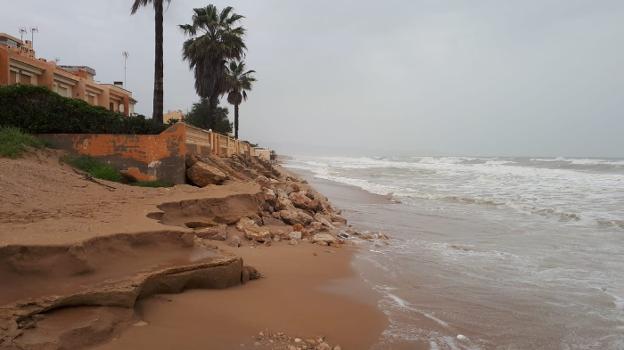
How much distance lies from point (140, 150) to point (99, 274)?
8.71 m

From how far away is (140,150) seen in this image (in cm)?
1284

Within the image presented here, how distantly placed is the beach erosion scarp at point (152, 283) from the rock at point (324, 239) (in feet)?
2.31

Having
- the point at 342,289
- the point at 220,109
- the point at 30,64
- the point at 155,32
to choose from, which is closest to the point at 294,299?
the point at 342,289

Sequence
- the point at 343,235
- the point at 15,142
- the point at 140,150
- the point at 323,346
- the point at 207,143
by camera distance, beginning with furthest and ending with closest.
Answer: the point at 207,143
the point at 140,150
the point at 15,142
the point at 343,235
the point at 323,346

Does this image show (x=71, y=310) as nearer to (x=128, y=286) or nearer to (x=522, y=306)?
(x=128, y=286)

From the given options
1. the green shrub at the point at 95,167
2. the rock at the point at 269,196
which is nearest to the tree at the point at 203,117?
the green shrub at the point at 95,167

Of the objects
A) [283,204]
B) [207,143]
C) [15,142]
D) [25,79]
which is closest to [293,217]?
[283,204]

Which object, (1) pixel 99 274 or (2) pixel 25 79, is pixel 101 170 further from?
(2) pixel 25 79

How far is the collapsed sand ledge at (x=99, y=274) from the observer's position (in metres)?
3.89

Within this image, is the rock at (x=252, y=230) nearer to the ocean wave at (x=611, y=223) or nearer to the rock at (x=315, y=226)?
the rock at (x=315, y=226)

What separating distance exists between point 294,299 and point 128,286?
84.9 inches

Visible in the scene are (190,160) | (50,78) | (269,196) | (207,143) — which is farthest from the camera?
(50,78)

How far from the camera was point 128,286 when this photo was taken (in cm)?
451

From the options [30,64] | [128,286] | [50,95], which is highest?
[30,64]
